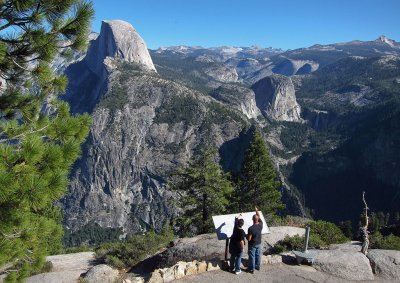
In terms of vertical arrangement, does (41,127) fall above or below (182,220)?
above

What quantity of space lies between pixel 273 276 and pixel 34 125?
868 centimetres

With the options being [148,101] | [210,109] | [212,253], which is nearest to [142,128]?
[148,101]

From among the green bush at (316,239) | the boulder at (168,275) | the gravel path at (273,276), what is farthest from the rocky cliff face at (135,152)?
the boulder at (168,275)

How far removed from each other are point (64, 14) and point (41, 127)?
2.58 meters

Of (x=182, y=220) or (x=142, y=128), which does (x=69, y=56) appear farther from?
(x=142, y=128)

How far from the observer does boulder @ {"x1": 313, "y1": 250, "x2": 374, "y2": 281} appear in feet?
43.1

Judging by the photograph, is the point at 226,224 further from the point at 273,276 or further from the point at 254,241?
the point at 273,276

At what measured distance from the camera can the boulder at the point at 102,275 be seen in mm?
20062

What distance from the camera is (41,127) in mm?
8789

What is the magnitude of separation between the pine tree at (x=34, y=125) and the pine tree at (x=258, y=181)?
26554 millimetres

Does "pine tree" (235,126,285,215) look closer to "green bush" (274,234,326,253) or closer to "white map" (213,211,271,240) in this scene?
"green bush" (274,234,326,253)

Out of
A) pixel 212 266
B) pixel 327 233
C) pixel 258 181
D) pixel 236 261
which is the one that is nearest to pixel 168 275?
pixel 212 266

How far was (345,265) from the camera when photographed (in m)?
13.5

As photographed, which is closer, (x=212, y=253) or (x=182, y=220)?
(x=212, y=253)
